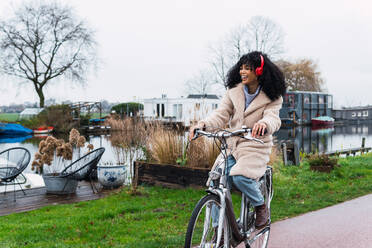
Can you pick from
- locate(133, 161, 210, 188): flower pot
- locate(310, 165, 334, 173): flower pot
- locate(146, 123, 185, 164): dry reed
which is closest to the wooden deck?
locate(133, 161, 210, 188): flower pot

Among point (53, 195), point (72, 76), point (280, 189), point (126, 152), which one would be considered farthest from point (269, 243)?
point (72, 76)

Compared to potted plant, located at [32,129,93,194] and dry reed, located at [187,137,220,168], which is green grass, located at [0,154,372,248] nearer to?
dry reed, located at [187,137,220,168]

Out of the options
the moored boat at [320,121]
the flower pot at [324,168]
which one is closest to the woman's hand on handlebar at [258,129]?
the flower pot at [324,168]

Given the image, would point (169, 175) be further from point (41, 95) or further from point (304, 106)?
point (304, 106)

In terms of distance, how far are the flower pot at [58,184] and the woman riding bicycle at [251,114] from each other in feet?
13.9

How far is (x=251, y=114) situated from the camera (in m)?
3.05

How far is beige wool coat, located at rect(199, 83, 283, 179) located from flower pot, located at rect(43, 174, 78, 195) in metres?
4.24

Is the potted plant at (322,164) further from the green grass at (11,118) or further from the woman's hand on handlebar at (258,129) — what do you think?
the green grass at (11,118)

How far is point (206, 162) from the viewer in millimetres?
6457

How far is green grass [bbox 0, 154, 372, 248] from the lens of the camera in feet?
12.8

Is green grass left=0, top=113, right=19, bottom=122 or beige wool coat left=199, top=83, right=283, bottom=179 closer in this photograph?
beige wool coat left=199, top=83, right=283, bottom=179

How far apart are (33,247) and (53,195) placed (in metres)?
3.04

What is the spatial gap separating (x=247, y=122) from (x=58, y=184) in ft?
15.0

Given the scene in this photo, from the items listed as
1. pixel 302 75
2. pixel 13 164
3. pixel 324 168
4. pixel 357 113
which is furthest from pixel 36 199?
pixel 357 113
